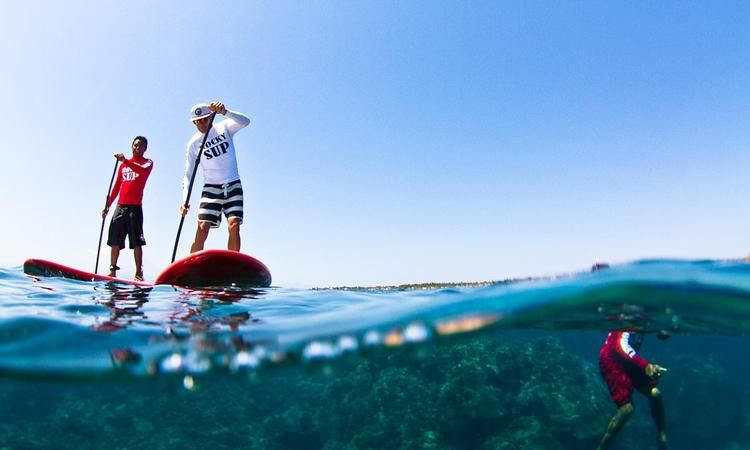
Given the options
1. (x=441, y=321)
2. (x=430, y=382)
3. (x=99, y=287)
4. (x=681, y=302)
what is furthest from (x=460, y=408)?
(x=99, y=287)

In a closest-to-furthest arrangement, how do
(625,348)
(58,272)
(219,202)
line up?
(58,272)
(625,348)
(219,202)

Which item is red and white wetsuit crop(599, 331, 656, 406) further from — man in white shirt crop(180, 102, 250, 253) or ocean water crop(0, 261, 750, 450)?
man in white shirt crop(180, 102, 250, 253)

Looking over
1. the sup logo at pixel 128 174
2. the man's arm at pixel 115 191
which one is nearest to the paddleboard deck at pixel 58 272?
the man's arm at pixel 115 191

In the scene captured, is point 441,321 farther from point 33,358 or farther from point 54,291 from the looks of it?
point 54,291

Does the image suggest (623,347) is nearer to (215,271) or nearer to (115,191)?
(215,271)

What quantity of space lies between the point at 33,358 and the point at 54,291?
2615mm

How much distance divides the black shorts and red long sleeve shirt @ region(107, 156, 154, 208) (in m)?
0.14

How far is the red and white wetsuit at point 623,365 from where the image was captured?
23.9 ft

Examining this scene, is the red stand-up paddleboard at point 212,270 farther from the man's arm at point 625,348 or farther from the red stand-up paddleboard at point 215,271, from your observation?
the man's arm at point 625,348

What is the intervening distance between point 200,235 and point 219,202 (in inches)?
27.4

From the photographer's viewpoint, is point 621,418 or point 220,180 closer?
point 220,180

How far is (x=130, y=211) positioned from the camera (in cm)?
831

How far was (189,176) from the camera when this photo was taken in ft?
25.9

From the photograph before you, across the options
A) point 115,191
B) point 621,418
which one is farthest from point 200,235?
point 621,418
